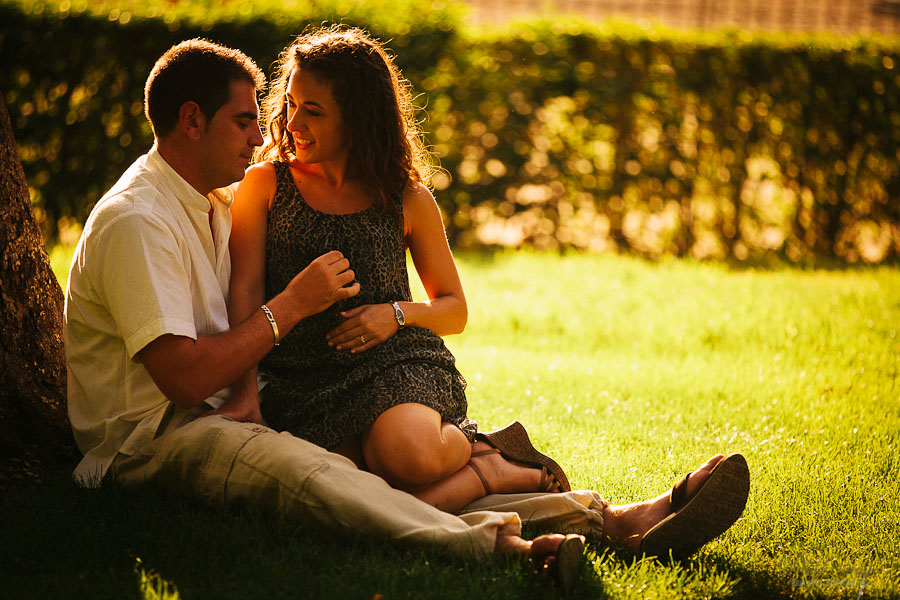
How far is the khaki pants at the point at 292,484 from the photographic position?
292cm

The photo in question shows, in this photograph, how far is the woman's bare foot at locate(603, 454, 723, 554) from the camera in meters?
3.15

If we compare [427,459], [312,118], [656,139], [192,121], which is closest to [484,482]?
[427,459]

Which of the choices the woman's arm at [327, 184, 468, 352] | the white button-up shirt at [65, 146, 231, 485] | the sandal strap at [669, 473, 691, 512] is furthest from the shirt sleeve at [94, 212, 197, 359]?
the sandal strap at [669, 473, 691, 512]

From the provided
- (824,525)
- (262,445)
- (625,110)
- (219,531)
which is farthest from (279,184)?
(625,110)

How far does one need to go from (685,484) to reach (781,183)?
7262mm

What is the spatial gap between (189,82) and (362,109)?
0.68 m

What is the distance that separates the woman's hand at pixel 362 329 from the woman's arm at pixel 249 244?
0.35 metres

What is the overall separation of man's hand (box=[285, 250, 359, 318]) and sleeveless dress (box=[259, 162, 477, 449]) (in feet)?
0.63

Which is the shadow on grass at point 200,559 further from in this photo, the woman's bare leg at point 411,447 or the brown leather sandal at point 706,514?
the brown leather sandal at point 706,514

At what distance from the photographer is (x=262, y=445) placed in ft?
9.91

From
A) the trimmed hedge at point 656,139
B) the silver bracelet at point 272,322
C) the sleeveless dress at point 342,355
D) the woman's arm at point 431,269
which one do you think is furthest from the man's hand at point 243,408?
the trimmed hedge at point 656,139

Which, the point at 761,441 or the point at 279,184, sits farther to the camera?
the point at 761,441

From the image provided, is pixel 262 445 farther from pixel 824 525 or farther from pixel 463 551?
pixel 824 525

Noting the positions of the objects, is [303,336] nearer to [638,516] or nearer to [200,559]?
[200,559]
